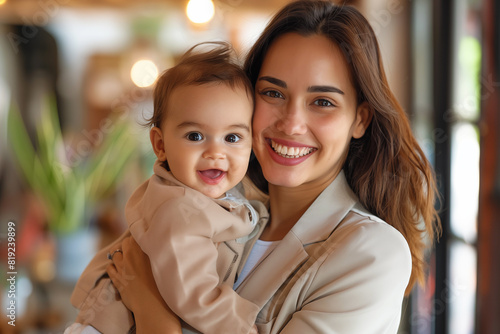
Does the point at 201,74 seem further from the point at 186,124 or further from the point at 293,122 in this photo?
the point at 293,122

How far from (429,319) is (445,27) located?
5.07 feet

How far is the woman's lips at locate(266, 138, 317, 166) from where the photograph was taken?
141 centimetres

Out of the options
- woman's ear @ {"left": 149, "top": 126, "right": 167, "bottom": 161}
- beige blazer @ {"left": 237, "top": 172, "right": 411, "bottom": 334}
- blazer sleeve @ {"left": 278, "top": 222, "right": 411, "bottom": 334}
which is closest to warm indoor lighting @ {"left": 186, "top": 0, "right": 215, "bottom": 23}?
woman's ear @ {"left": 149, "top": 126, "right": 167, "bottom": 161}

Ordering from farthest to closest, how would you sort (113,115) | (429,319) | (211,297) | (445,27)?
(113,115)
(429,319)
(445,27)
(211,297)

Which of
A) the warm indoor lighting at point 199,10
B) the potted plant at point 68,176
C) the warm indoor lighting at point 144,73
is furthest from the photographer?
the warm indoor lighting at point 144,73

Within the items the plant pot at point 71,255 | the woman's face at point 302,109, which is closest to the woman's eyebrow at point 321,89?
the woman's face at point 302,109

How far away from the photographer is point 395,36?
3.11 metres

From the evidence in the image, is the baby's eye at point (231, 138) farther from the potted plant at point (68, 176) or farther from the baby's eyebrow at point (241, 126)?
the potted plant at point (68, 176)

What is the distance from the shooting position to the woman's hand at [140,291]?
48.4 inches

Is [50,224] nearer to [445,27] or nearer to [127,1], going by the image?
[127,1]

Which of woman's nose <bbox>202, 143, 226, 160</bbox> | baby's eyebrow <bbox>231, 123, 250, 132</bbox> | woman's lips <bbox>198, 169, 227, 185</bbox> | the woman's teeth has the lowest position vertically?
woman's lips <bbox>198, 169, 227, 185</bbox>

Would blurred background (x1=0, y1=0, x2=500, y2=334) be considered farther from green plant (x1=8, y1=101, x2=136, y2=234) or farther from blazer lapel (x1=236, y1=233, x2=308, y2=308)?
blazer lapel (x1=236, y1=233, x2=308, y2=308)

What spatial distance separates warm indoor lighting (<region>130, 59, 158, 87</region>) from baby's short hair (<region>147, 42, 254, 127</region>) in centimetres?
309

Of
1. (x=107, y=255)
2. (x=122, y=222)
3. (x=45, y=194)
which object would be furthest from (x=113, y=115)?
(x=107, y=255)
